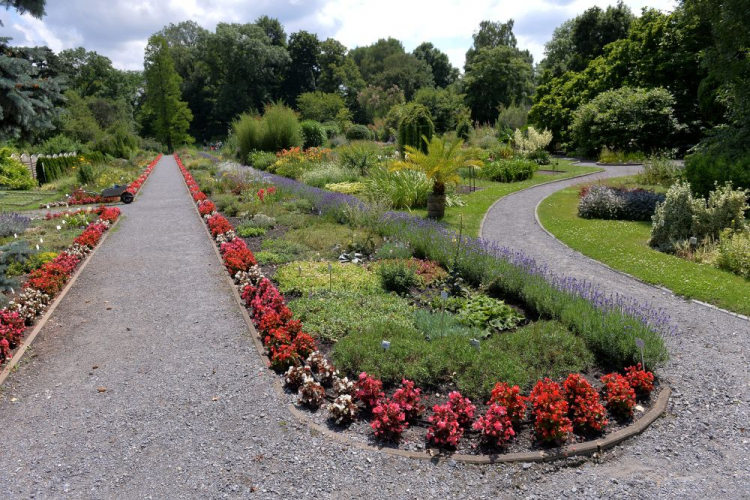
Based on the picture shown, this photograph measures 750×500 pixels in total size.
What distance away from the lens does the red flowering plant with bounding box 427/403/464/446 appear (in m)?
3.27

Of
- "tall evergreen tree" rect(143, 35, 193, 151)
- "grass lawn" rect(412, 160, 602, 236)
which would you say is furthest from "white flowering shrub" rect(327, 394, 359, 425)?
"tall evergreen tree" rect(143, 35, 193, 151)

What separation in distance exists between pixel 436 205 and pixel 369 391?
7.77 m

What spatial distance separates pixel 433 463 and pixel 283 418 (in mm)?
1242

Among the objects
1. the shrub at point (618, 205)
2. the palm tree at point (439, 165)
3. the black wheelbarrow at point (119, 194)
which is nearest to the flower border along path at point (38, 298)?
the black wheelbarrow at point (119, 194)

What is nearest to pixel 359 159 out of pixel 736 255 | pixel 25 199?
pixel 25 199

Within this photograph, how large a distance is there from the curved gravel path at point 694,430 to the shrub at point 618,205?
5.44 meters

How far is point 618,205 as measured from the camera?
11094mm

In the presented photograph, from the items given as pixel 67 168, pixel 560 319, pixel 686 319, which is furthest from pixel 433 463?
pixel 67 168

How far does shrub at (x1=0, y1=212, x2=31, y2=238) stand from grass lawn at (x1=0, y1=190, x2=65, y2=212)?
3755 millimetres

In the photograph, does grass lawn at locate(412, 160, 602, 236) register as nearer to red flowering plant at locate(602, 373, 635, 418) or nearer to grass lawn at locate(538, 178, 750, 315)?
grass lawn at locate(538, 178, 750, 315)

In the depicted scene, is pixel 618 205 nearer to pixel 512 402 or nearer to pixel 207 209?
pixel 512 402

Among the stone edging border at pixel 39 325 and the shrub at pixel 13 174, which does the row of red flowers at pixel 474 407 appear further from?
the shrub at pixel 13 174

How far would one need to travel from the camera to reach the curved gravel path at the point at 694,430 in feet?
9.54

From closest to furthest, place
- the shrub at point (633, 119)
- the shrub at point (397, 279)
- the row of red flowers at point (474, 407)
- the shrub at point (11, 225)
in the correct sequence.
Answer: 1. the row of red flowers at point (474, 407)
2. the shrub at point (397, 279)
3. the shrub at point (11, 225)
4. the shrub at point (633, 119)
